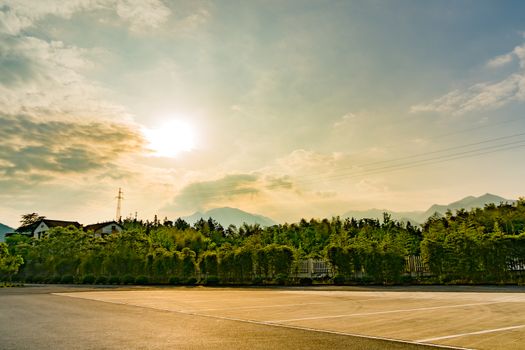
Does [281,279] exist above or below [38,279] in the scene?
above

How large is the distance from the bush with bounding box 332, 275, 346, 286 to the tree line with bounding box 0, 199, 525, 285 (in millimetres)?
50

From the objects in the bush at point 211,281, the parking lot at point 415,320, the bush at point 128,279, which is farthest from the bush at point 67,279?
the parking lot at point 415,320

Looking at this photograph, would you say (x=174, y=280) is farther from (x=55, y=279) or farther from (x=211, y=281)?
(x=55, y=279)

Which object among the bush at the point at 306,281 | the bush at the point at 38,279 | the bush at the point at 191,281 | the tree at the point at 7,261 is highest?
the tree at the point at 7,261

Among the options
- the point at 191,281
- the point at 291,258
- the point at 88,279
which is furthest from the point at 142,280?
the point at 291,258

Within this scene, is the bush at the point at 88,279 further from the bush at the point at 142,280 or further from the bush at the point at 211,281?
the bush at the point at 211,281

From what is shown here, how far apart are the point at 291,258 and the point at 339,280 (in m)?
3.53

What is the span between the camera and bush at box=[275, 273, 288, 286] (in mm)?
22875

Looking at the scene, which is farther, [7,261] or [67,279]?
[67,279]

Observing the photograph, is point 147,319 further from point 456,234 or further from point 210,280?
point 210,280

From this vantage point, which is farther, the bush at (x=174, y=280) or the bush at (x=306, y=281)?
the bush at (x=174, y=280)

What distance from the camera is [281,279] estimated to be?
75.4ft

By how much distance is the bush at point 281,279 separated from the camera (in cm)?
2288

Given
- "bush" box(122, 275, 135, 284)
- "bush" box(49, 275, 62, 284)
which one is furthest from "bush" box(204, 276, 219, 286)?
"bush" box(49, 275, 62, 284)
